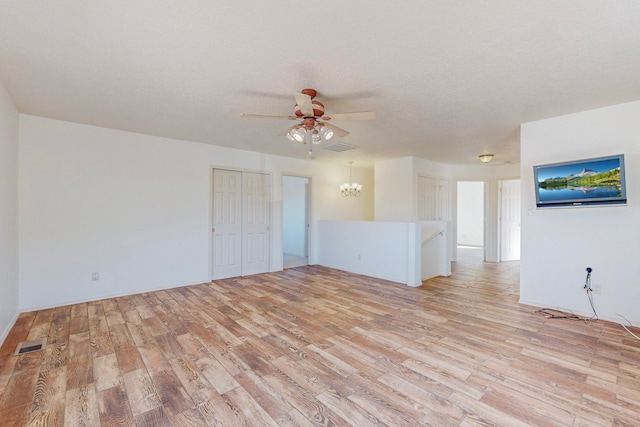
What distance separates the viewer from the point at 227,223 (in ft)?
17.9

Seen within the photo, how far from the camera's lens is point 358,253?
5922 mm

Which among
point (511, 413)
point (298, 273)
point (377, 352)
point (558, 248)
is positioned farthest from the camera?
point (298, 273)

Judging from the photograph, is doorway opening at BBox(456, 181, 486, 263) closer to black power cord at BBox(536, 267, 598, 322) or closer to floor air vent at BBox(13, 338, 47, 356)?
black power cord at BBox(536, 267, 598, 322)

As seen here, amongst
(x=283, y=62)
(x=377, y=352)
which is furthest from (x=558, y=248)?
(x=283, y=62)

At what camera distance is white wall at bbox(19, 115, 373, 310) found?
3709 millimetres

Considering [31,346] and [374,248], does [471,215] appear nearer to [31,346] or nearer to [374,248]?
[374,248]

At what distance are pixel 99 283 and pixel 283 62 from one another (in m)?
4.14

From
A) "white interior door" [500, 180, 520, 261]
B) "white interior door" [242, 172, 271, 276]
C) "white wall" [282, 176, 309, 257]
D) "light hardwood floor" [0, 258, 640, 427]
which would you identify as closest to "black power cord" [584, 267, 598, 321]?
"light hardwood floor" [0, 258, 640, 427]

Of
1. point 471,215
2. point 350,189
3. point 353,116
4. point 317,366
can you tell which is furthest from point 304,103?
point 471,215

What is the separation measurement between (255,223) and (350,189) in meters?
2.70

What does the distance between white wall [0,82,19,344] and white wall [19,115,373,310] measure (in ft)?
0.67

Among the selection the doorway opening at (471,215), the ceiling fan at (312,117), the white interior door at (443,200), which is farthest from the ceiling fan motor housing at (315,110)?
the doorway opening at (471,215)

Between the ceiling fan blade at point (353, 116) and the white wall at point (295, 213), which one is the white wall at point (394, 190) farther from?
the ceiling fan blade at point (353, 116)

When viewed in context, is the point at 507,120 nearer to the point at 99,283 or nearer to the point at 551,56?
the point at 551,56
